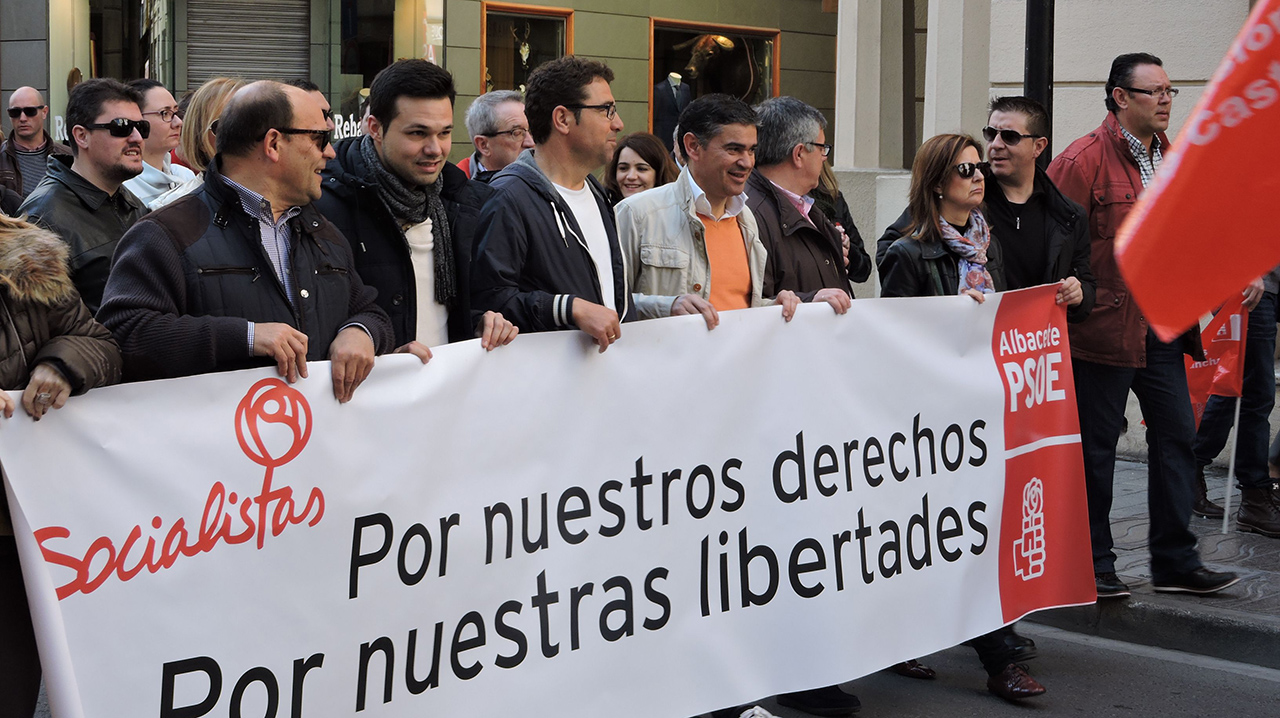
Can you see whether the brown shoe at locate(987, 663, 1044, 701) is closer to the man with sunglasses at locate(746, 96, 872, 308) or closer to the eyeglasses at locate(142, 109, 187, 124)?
the man with sunglasses at locate(746, 96, 872, 308)

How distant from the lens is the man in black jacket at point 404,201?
4039 millimetres

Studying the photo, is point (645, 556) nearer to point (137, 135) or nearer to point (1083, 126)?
point (137, 135)

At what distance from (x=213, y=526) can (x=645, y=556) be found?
1262mm

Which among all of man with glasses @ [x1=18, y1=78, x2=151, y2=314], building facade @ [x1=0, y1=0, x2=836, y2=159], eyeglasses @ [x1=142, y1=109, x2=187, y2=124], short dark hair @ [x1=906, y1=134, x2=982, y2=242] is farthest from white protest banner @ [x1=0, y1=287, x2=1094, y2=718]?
building facade @ [x1=0, y1=0, x2=836, y2=159]

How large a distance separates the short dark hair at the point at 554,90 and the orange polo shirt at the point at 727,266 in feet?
2.12

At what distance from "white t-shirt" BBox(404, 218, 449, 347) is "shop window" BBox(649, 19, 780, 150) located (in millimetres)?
11622

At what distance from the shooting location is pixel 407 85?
403 cm

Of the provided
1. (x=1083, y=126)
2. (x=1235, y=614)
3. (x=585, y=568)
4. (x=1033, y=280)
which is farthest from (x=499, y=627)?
(x=1083, y=126)

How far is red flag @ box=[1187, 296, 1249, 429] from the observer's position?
6.81 m

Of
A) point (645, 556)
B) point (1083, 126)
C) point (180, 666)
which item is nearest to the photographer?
point (180, 666)

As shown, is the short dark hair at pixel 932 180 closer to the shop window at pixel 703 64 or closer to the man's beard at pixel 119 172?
the man's beard at pixel 119 172

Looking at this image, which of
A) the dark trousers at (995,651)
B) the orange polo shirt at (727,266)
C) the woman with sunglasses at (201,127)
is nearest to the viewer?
the orange polo shirt at (727,266)

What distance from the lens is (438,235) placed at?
4188mm

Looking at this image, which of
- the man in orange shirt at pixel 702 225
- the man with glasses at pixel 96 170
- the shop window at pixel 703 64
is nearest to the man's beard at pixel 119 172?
the man with glasses at pixel 96 170
